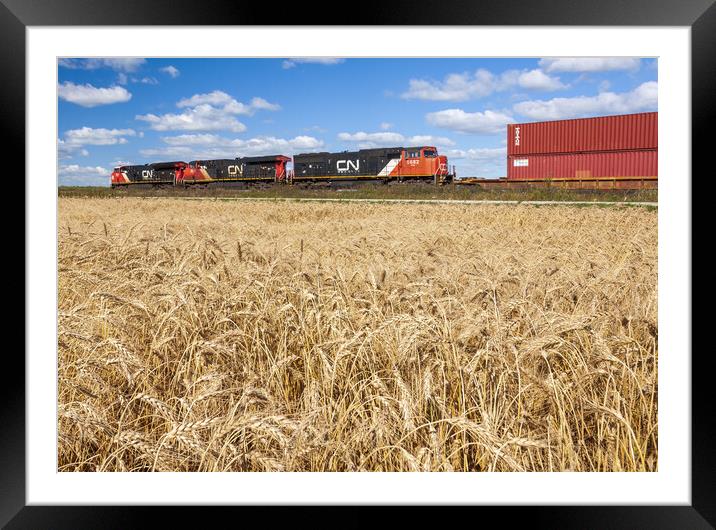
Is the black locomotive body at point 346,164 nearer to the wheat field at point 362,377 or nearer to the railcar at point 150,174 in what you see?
the railcar at point 150,174

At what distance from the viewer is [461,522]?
4.49 ft

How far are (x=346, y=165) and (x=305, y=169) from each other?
4.64 m

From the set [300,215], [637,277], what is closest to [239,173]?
[300,215]

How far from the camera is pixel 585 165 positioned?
39.6m

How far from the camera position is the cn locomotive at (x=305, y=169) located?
124ft

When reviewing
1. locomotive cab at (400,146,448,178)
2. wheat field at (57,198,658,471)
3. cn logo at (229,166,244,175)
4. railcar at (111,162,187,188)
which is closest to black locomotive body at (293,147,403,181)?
locomotive cab at (400,146,448,178)

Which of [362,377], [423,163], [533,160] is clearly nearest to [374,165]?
[423,163]

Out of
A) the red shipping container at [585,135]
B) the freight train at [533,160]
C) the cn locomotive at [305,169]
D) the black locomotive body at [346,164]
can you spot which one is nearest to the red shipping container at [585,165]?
the freight train at [533,160]

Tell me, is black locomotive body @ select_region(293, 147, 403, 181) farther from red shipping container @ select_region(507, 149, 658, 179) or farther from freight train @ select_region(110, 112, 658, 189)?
red shipping container @ select_region(507, 149, 658, 179)

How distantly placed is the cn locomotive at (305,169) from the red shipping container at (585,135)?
847 centimetres

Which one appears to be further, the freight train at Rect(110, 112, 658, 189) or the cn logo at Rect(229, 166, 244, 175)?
the cn logo at Rect(229, 166, 244, 175)

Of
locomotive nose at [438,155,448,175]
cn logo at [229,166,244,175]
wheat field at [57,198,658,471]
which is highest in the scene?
cn logo at [229,166,244,175]

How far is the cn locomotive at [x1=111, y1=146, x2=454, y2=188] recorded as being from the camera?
3778 centimetres
